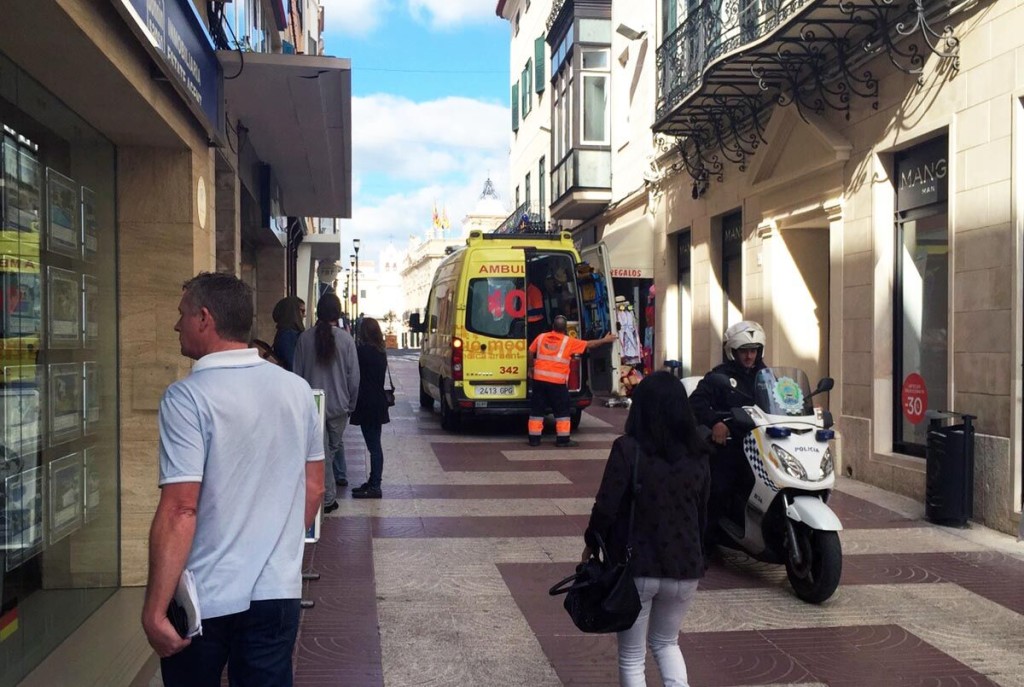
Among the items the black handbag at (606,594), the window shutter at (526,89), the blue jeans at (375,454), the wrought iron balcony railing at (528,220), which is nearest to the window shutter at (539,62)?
the window shutter at (526,89)

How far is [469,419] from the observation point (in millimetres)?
16984

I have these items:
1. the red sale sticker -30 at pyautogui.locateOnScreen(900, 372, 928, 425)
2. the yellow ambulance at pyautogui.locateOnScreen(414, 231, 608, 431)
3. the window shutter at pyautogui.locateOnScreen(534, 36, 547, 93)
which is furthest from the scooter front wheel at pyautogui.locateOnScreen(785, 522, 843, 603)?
the window shutter at pyautogui.locateOnScreen(534, 36, 547, 93)

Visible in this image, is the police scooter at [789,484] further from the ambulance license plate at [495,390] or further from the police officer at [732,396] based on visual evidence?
the ambulance license plate at [495,390]

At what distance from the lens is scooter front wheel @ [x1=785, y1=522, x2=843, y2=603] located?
228 inches

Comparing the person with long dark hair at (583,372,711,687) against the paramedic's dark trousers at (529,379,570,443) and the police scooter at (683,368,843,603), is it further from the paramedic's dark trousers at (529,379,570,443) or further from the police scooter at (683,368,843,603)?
the paramedic's dark trousers at (529,379,570,443)

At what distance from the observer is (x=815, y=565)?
19.5ft

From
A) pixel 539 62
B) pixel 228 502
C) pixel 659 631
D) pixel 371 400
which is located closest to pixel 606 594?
pixel 659 631

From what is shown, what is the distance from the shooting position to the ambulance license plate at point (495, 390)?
1419 cm

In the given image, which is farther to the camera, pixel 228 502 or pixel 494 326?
pixel 494 326

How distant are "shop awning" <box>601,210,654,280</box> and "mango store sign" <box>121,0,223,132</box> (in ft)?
43.1

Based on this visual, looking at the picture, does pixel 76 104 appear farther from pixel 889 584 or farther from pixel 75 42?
pixel 889 584

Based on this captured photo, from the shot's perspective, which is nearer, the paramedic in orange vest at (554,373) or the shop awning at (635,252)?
→ the paramedic in orange vest at (554,373)

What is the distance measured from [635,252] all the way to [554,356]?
24.5 ft

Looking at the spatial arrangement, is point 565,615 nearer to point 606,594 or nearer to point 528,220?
point 606,594
